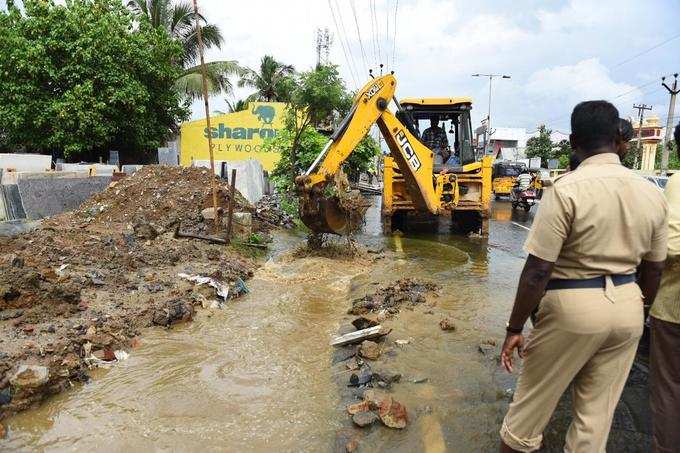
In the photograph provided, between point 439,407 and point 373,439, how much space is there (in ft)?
2.15

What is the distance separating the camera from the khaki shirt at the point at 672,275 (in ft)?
8.66

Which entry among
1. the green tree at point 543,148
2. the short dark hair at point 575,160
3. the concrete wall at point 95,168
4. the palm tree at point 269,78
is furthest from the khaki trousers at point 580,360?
the green tree at point 543,148

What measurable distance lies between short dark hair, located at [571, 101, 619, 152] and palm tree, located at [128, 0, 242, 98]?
22.9 metres

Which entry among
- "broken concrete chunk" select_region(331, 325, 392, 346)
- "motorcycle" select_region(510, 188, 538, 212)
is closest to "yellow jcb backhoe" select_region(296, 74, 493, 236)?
"broken concrete chunk" select_region(331, 325, 392, 346)

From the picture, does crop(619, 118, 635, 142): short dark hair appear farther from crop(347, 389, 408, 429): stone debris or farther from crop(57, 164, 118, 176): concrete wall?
crop(57, 164, 118, 176): concrete wall

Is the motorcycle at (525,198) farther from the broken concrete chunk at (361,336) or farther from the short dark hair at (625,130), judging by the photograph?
the short dark hair at (625,130)

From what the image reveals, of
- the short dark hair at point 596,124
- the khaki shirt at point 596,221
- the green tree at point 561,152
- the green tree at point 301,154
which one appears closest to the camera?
the khaki shirt at point 596,221

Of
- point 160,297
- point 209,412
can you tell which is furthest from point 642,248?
point 160,297

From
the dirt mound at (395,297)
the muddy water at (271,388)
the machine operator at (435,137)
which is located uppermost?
the machine operator at (435,137)

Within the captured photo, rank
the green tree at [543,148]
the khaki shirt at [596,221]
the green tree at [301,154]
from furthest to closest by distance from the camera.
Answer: the green tree at [543,148], the green tree at [301,154], the khaki shirt at [596,221]

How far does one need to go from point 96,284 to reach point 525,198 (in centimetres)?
1562

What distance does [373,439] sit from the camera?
3322mm

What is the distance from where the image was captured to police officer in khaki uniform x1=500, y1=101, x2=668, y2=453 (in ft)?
7.34

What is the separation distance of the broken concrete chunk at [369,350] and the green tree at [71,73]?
16.7 m
